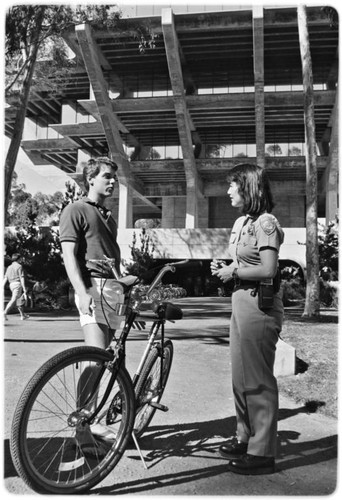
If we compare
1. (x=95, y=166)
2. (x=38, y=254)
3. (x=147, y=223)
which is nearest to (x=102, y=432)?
(x=95, y=166)

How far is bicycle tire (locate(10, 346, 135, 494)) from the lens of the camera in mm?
2314

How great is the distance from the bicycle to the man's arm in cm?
20

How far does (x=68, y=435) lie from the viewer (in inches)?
111

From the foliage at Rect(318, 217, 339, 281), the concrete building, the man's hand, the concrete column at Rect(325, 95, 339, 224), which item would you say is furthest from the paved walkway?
the concrete column at Rect(325, 95, 339, 224)

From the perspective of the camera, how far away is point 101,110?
31.0 m

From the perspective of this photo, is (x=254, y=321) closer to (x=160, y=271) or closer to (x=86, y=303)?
(x=160, y=271)

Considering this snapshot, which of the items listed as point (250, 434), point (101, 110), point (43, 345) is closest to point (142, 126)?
point (101, 110)

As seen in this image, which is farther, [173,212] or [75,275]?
[173,212]

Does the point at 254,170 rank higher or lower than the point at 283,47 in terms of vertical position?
lower

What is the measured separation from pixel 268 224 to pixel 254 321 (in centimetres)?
61

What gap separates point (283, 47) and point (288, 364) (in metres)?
28.1

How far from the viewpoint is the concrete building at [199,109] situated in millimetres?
28125

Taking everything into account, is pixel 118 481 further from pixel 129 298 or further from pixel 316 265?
pixel 316 265

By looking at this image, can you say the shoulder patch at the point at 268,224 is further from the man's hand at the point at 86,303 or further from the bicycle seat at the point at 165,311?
the man's hand at the point at 86,303
